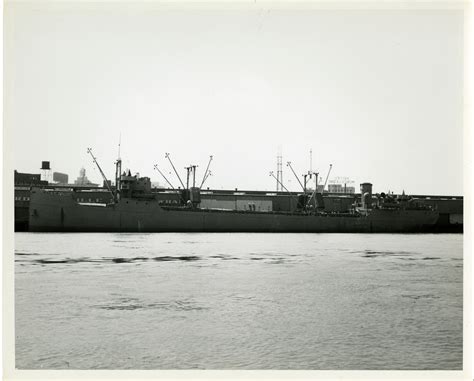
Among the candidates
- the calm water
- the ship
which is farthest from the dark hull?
the calm water

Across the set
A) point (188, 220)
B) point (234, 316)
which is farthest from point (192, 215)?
point (234, 316)

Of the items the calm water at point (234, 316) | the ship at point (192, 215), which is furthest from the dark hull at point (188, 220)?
the calm water at point (234, 316)

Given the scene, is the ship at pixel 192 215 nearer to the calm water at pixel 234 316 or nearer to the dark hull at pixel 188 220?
the dark hull at pixel 188 220

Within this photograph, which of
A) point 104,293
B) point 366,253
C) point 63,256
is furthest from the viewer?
point 366,253

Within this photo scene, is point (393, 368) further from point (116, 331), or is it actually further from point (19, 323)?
point (19, 323)

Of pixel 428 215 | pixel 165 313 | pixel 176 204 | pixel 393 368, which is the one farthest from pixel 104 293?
pixel 428 215

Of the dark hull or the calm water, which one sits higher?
the dark hull

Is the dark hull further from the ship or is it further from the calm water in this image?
the calm water

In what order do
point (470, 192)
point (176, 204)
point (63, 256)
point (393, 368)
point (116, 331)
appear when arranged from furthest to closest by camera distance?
point (176, 204)
point (63, 256)
point (116, 331)
point (470, 192)
point (393, 368)
